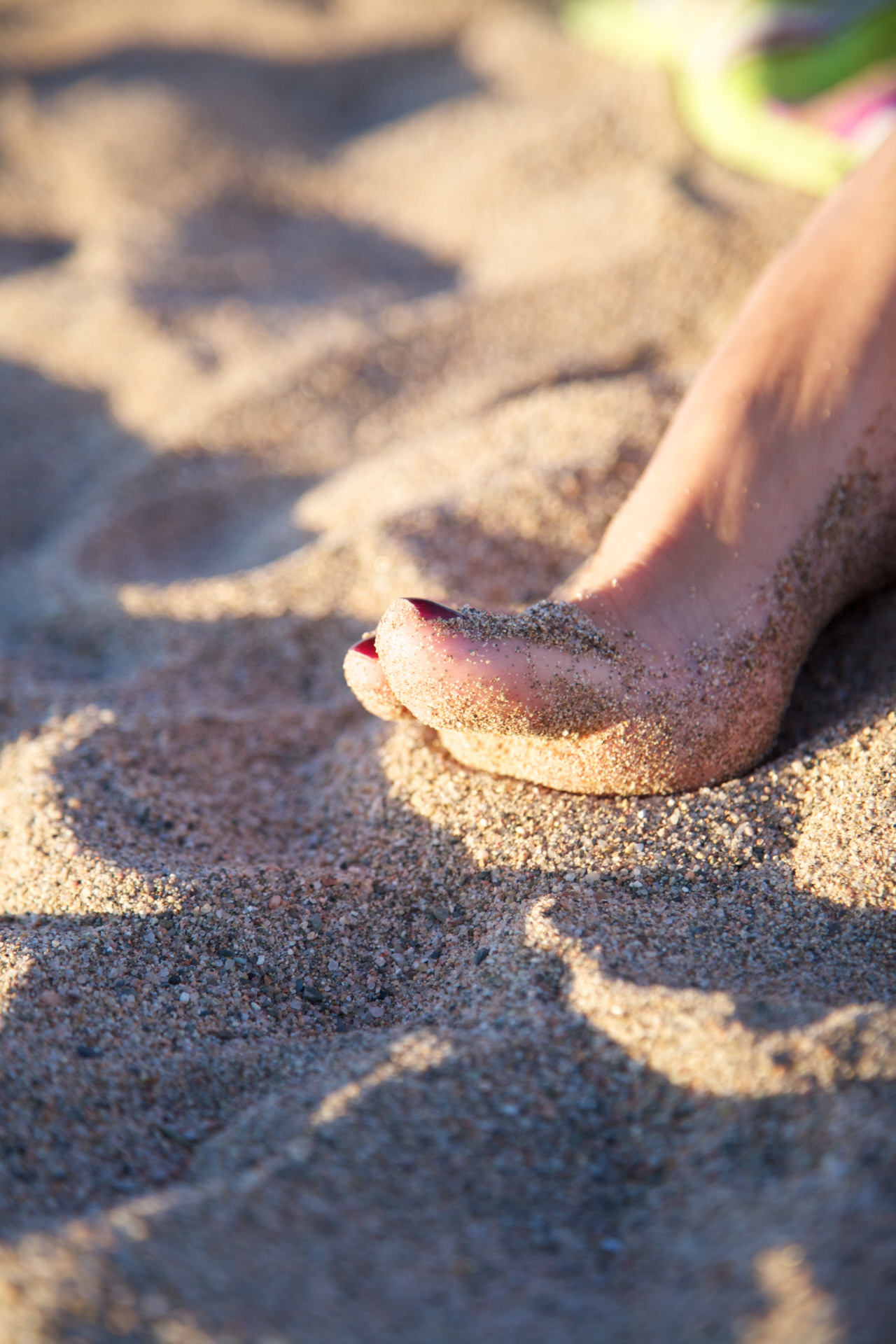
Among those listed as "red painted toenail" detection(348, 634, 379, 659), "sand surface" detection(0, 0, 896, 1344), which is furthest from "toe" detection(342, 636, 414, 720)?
"sand surface" detection(0, 0, 896, 1344)

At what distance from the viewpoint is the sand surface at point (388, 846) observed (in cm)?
73

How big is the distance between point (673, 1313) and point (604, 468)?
1.25 meters

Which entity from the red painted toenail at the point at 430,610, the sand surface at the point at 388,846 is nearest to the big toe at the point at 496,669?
the red painted toenail at the point at 430,610

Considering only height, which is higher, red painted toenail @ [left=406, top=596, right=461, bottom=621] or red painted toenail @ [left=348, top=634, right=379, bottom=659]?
red painted toenail @ [left=406, top=596, right=461, bottom=621]

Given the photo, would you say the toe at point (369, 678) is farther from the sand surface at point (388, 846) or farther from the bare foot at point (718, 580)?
the sand surface at point (388, 846)

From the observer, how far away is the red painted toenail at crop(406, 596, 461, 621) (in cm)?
108

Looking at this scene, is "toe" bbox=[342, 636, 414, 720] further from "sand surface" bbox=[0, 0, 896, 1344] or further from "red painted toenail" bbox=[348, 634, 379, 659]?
"sand surface" bbox=[0, 0, 896, 1344]

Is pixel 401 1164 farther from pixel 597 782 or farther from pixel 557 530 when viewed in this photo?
pixel 557 530

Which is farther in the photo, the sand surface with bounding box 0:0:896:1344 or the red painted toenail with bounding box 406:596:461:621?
the red painted toenail with bounding box 406:596:461:621

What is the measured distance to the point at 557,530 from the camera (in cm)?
159

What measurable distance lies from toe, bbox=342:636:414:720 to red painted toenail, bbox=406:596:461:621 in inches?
2.8

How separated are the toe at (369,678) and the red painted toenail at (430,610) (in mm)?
72

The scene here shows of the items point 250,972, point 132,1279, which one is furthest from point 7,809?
point 132,1279

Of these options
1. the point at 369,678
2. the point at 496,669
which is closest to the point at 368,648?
the point at 369,678
